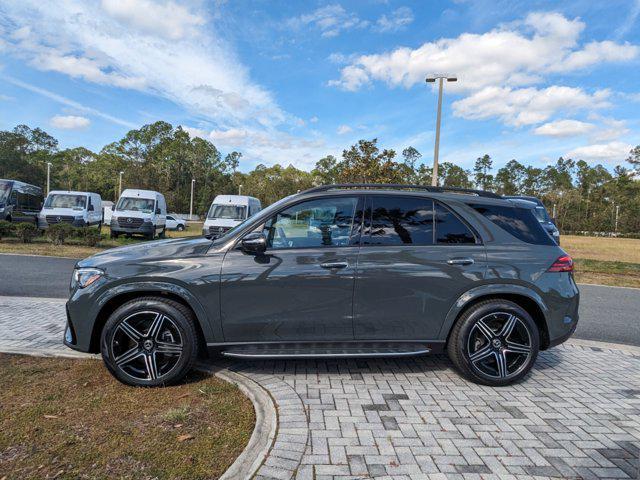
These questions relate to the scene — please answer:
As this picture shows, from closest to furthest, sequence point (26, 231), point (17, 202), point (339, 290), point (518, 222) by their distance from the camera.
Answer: point (339, 290) < point (518, 222) < point (26, 231) < point (17, 202)

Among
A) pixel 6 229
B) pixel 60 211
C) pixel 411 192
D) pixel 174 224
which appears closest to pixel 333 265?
pixel 411 192

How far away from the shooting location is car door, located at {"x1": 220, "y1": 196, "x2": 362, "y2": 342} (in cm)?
359

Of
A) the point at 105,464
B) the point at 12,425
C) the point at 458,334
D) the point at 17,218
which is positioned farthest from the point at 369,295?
the point at 17,218

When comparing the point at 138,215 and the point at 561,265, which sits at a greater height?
the point at 138,215

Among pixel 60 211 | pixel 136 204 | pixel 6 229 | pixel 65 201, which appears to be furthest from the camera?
pixel 136 204

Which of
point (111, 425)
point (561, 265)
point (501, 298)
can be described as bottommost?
point (111, 425)

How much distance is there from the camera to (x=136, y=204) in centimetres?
1977

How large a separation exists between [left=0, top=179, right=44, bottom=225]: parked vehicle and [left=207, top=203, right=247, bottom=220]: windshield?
1093 centimetres

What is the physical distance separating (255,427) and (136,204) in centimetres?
1903

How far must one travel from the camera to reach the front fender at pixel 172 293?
3562 mm

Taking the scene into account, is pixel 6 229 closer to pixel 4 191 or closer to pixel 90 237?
pixel 90 237

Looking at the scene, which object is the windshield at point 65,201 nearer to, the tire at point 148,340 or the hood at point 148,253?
the hood at point 148,253

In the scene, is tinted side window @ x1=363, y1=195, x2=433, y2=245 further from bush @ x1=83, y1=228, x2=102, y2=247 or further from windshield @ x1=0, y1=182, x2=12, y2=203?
windshield @ x1=0, y1=182, x2=12, y2=203

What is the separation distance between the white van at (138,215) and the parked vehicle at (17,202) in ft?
19.0
